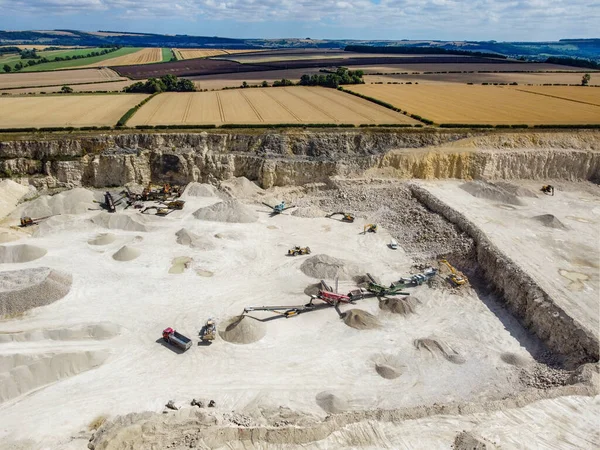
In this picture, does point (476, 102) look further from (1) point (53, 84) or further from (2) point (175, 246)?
(1) point (53, 84)

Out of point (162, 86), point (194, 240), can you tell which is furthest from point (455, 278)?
point (162, 86)

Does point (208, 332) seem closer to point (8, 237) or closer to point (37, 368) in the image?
point (37, 368)

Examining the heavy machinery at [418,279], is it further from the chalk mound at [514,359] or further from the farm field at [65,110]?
the farm field at [65,110]

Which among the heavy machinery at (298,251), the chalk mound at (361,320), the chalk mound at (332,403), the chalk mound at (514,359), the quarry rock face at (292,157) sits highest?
the quarry rock face at (292,157)

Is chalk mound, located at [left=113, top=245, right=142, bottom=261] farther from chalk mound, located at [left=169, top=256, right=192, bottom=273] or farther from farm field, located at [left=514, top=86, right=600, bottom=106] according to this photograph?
farm field, located at [left=514, top=86, right=600, bottom=106]

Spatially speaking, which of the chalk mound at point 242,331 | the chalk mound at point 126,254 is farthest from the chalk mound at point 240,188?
the chalk mound at point 242,331

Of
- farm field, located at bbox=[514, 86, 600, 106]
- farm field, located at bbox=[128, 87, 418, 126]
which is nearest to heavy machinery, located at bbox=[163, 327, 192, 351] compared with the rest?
farm field, located at bbox=[128, 87, 418, 126]
